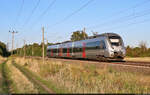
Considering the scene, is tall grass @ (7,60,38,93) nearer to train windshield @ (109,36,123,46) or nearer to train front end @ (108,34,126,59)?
train front end @ (108,34,126,59)

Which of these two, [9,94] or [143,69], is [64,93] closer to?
[9,94]

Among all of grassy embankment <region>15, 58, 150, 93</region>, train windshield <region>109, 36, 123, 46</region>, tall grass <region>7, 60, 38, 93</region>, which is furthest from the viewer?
train windshield <region>109, 36, 123, 46</region>

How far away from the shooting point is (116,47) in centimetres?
2291

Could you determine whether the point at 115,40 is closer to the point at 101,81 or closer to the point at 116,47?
the point at 116,47

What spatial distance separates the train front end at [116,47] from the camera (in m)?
22.3

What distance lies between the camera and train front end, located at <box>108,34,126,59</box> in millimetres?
22344

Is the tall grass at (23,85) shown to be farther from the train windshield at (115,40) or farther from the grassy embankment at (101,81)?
the train windshield at (115,40)

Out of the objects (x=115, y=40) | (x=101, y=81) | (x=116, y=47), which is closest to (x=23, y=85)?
(x=101, y=81)

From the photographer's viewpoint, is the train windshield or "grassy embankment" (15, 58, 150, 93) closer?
"grassy embankment" (15, 58, 150, 93)

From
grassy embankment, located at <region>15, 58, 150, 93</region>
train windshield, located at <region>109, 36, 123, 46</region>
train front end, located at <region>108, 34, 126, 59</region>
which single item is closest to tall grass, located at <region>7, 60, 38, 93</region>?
grassy embankment, located at <region>15, 58, 150, 93</region>

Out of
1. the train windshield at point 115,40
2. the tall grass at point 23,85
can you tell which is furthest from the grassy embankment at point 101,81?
the train windshield at point 115,40

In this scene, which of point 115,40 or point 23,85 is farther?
point 115,40

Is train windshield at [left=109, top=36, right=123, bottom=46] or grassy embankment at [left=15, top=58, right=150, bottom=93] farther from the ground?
train windshield at [left=109, top=36, right=123, bottom=46]

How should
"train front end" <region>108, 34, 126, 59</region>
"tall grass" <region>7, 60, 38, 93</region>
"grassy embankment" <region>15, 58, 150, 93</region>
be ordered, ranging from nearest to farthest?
1. "tall grass" <region>7, 60, 38, 93</region>
2. "grassy embankment" <region>15, 58, 150, 93</region>
3. "train front end" <region>108, 34, 126, 59</region>
